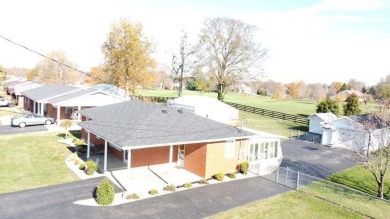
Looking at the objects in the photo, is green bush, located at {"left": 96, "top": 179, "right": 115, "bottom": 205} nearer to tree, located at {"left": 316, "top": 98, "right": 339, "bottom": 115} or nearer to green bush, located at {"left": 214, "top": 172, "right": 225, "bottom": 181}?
green bush, located at {"left": 214, "top": 172, "right": 225, "bottom": 181}

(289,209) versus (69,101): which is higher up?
(69,101)

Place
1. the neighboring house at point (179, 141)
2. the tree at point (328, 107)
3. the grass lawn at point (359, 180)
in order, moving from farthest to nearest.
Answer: the tree at point (328, 107)
the grass lawn at point (359, 180)
the neighboring house at point (179, 141)

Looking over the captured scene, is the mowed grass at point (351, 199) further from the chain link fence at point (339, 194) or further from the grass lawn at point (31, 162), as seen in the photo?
the grass lawn at point (31, 162)

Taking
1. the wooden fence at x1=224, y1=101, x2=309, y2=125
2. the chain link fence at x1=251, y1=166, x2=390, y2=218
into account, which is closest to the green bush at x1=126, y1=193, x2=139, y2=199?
the chain link fence at x1=251, y1=166, x2=390, y2=218

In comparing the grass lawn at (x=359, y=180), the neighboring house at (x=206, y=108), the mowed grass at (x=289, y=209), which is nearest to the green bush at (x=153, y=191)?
the mowed grass at (x=289, y=209)

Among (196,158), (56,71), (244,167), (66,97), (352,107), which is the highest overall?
(56,71)

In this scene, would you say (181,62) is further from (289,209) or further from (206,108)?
(289,209)

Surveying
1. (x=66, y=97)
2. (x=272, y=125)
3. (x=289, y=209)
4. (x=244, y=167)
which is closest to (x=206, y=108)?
(x=272, y=125)
